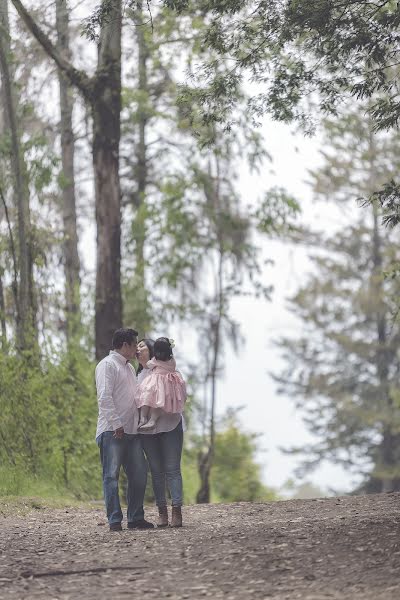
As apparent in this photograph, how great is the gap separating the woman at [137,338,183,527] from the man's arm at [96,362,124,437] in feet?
1.22

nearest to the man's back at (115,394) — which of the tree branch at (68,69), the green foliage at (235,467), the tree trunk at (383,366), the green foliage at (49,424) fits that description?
the green foliage at (49,424)

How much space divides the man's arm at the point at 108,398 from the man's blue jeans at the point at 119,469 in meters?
0.14

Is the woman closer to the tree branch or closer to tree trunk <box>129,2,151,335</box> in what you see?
the tree branch

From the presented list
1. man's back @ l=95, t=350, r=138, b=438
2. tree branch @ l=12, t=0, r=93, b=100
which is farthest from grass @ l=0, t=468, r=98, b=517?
tree branch @ l=12, t=0, r=93, b=100

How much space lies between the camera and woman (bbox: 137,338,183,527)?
36.9 feet

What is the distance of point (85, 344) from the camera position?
68.1 feet

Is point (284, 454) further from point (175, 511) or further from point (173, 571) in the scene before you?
point (173, 571)

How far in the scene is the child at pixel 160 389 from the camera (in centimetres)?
1109

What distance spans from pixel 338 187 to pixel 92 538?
2900 centimetres

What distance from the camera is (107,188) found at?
61.6 feet

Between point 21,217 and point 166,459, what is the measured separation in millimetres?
8057

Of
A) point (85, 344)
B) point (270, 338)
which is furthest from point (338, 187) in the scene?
point (85, 344)

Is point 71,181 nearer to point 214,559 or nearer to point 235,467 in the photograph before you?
point 235,467

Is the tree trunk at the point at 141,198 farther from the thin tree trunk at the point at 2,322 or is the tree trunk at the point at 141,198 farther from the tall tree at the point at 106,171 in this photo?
the thin tree trunk at the point at 2,322
